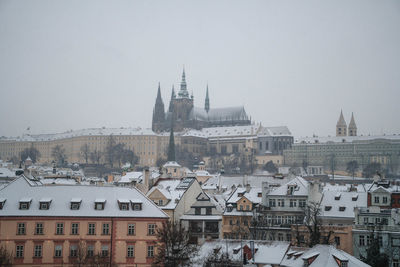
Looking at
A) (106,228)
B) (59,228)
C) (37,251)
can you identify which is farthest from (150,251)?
(37,251)

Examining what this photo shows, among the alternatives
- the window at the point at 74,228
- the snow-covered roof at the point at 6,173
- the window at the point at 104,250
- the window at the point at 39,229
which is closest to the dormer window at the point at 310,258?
the window at the point at 104,250

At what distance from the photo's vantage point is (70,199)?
47.4 m

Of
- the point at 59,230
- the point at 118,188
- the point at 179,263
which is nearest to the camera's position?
the point at 179,263

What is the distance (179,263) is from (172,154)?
411 ft

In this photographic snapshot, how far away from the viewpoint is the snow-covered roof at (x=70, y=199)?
4594cm

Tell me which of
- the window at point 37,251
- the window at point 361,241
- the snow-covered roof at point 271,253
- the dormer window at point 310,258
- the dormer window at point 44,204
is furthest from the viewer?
the window at point 361,241

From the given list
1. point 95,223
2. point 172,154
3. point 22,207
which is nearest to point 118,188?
point 95,223

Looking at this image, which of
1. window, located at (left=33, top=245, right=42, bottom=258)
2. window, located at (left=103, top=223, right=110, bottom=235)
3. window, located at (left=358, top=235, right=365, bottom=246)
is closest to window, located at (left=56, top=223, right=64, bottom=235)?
window, located at (left=33, top=245, right=42, bottom=258)

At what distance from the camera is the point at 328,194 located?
57406mm

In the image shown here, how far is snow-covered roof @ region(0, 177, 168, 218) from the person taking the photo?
151 ft

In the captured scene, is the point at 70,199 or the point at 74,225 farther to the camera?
the point at 70,199

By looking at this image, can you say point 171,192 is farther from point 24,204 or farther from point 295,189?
point 24,204

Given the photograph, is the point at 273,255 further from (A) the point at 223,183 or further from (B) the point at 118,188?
(A) the point at 223,183

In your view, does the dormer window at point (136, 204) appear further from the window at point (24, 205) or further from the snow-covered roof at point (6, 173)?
the snow-covered roof at point (6, 173)
